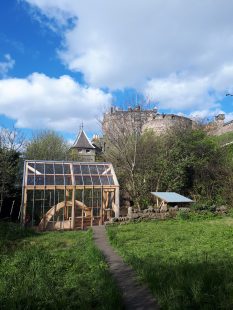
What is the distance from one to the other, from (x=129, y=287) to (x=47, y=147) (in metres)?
27.7

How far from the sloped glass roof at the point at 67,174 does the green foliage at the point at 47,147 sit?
12891mm

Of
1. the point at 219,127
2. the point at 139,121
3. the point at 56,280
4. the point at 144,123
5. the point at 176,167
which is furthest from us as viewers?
the point at 144,123

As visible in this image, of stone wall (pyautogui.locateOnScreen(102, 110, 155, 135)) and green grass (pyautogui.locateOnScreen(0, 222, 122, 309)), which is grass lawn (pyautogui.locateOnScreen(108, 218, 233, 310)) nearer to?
green grass (pyautogui.locateOnScreen(0, 222, 122, 309))

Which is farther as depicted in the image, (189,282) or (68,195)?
(68,195)

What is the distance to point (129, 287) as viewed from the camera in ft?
22.2

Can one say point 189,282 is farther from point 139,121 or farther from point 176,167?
point 139,121

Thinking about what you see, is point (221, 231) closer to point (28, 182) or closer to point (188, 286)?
point (188, 286)

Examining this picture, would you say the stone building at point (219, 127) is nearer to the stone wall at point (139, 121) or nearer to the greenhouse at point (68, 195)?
the stone wall at point (139, 121)

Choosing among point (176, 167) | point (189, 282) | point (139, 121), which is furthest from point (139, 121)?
point (189, 282)

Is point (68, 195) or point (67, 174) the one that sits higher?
point (67, 174)

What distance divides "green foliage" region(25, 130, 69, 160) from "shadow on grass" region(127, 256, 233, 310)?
988 inches

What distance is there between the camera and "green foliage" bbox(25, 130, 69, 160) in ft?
105

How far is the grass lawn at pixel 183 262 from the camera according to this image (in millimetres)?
5664

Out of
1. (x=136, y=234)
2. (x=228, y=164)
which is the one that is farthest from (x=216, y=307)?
(x=228, y=164)
